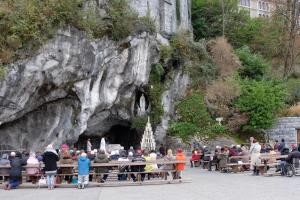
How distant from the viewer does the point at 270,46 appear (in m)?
48.4

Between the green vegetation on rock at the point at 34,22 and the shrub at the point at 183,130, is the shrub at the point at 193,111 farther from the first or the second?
the green vegetation on rock at the point at 34,22

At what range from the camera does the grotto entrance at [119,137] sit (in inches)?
1379

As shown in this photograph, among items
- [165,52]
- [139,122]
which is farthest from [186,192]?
[165,52]

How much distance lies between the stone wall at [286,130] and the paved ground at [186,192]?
20089 mm

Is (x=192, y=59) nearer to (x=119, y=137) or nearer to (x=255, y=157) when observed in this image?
(x=119, y=137)

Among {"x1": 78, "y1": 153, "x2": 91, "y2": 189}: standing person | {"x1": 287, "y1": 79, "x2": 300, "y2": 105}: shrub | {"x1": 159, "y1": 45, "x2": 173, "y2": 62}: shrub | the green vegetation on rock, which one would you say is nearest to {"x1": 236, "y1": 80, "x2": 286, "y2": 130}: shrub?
{"x1": 287, "y1": 79, "x2": 300, "y2": 105}: shrub

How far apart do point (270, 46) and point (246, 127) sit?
14886mm

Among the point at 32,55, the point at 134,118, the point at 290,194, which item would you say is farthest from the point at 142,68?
the point at 290,194

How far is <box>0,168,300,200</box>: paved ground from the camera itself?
13586 mm

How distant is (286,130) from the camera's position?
37375mm

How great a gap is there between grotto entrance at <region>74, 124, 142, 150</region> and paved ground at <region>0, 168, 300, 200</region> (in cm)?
1789

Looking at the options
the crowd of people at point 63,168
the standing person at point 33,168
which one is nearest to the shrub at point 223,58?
the crowd of people at point 63,168

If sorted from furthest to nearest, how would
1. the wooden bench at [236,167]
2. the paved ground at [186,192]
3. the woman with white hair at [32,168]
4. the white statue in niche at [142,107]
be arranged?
the white statue in niche at [142,107]
the wooden bench at [236,167]
the woman with white hair at [32,168]
the paved ground at [186,192]

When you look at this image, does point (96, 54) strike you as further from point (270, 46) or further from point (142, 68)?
point (270, 46)
